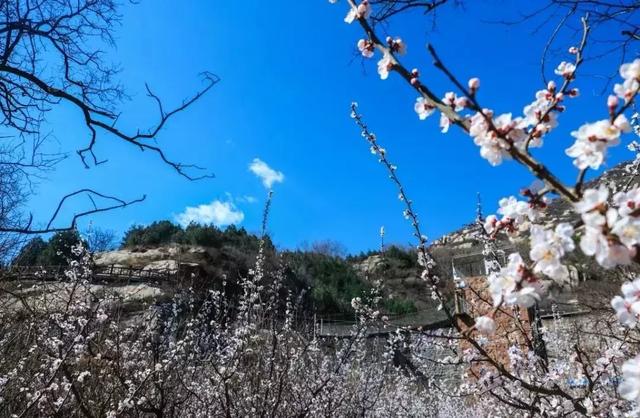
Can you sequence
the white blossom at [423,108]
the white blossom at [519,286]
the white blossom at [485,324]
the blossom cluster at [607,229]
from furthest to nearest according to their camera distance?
1. the white blossom at [423,108]
2. the white blossom at [485,324]
3. the white blossom at [519,286]
4. the blossom cluster at [607,229]

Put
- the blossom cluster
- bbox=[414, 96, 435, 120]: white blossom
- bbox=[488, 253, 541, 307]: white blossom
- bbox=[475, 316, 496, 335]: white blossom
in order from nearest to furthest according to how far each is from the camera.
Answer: the blossom cluster → bbox=[488, 253, 541, 307]: white blossom → bbox=[475, 316, 496, 335]: white blossom → bbox=[414, 96, 435, 120]: white blossom

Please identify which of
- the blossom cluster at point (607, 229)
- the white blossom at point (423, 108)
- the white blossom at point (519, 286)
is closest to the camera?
the blossom cluster at point (607, 229)

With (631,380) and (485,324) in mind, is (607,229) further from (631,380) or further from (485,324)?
(485,324)

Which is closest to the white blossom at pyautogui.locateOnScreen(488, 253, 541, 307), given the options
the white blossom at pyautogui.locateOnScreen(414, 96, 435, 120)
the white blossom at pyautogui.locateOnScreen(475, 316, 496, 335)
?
the white blossom at pyautogui.locateOnScreen(475, 316, 496, 335)

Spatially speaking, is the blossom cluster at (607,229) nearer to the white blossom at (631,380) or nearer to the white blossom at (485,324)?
the white blossom at (631,380)

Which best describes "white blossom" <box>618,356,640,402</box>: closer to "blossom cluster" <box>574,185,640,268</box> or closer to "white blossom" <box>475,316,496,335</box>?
"blossom cluster" <box>574,185,640,268</box>

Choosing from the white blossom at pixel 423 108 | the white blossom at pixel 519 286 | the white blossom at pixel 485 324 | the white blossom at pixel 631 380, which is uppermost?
the white blossom at pixel 423 108

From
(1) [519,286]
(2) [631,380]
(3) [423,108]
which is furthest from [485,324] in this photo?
(3) [423,108]

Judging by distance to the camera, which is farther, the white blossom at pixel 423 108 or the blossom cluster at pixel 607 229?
the white blossom at pixel 423 108

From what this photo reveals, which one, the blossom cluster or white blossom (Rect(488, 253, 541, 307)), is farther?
white blossom (Rect(488, 253, 541, 307))

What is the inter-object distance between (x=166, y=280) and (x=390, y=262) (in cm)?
1807

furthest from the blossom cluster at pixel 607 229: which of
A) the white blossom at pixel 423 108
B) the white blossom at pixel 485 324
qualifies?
the white blossom at pixel 423 108

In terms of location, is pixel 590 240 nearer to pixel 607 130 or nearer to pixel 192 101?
pixel 607 130

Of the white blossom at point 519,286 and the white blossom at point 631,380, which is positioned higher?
the white blossom at point 519,286
